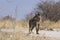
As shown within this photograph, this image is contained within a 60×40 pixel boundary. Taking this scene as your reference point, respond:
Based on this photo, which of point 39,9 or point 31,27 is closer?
point 31,27

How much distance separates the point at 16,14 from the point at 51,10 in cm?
2724

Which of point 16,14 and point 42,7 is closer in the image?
point 16,14

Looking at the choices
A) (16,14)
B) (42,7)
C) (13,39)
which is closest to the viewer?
(16,14)

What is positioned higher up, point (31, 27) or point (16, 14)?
point (16, 14)

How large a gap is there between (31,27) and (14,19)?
765cm

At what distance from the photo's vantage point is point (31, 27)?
1454cm

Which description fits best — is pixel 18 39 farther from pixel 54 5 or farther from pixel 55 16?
pixel 54 5

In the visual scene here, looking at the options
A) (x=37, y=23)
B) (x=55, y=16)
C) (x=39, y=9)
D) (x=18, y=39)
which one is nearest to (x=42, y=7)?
(x=39, y=9)

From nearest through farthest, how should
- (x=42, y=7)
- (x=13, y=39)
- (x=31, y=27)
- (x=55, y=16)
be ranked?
1. (x=13, y=39)
2. (x=31, y=27)
3. (x=55, y=16)
4. (x=42, y=7)

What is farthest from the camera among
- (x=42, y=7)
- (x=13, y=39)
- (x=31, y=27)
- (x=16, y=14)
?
(x=42, y=7)

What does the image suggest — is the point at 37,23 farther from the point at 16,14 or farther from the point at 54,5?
the point at 54,5

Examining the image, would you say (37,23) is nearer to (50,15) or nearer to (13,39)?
(13,39)

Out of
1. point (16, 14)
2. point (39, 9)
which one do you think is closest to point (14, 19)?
point (16, 14)

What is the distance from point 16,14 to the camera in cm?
657
